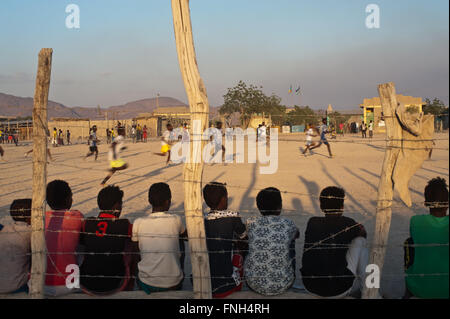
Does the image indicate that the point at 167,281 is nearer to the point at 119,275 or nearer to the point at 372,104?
the point at 119,275

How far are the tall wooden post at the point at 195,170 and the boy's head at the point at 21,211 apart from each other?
5.53ft

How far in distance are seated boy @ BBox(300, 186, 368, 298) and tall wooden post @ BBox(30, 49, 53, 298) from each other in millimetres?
2364

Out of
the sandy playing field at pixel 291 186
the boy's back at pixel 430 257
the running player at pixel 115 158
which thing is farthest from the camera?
the running player at pixel 115 158

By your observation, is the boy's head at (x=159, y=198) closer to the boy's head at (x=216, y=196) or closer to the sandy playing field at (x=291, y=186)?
the boy's head at (x=216, y=196)

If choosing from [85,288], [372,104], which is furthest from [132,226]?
[372,104]

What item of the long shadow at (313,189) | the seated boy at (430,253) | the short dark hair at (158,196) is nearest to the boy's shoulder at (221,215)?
the short dark hair at (158,196)

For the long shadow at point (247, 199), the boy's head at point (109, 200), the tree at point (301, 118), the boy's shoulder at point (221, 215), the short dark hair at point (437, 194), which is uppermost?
the tree at point (301, 118)

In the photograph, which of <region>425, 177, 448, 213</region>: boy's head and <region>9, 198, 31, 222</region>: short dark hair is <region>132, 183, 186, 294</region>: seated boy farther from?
<region>425, 177, 448, 213</region>: boy's head

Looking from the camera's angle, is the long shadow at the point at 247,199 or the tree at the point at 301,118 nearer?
the long shadow at the point at 247,199

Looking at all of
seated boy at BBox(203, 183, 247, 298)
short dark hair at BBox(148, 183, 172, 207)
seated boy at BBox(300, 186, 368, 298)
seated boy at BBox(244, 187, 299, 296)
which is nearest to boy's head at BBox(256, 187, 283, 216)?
seated boy at BBox(244, 187, 299, 296)

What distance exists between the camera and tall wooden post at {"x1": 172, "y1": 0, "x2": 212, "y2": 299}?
3.34 metres

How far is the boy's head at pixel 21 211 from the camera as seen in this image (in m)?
3.77

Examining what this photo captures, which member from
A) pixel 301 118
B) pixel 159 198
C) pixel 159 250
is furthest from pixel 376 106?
pixel 159 250

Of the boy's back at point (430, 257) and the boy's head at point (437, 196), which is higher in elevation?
the boy's head at point (437, 196)
